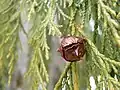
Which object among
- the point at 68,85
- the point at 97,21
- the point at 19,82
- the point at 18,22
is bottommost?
the point at 19,82

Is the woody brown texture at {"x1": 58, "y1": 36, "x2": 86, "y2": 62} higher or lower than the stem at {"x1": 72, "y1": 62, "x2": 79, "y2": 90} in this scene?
higher

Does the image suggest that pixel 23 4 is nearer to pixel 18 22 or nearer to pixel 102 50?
pixel 18 22

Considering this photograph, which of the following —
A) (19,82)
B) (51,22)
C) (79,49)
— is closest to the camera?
(79,49)

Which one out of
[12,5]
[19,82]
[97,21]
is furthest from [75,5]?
[19,82]

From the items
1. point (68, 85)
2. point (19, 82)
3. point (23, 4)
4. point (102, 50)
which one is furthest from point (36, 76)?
point (19, 82)

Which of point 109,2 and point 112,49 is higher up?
point 109,2

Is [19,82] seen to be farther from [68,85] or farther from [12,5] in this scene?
[68,85]

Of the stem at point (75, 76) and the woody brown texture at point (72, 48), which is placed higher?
the woody brown texture at point (72, 48)

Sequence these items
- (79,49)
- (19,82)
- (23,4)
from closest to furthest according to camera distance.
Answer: (79,49) → (23,4) → (19,82)

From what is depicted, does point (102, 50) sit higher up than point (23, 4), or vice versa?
point (23, 4)

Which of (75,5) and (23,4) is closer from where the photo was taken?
(75,5)
